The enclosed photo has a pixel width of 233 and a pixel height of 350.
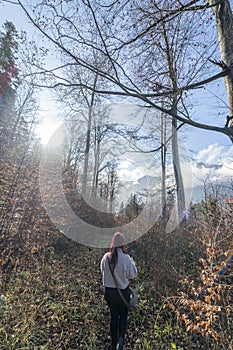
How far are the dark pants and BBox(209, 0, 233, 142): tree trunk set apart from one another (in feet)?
8.36

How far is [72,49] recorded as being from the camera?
9.38 feet

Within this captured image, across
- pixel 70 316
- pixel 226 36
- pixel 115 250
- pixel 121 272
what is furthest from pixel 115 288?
pixel 226 36

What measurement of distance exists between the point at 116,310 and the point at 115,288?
0.31 meters

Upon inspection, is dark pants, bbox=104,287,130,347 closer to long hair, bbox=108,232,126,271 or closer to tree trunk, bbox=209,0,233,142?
long hair, bbox=108,232,126,271

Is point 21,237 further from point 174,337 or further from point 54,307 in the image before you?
point 174,337

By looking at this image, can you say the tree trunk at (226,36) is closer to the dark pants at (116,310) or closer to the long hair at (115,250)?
the long hair at (115,250)

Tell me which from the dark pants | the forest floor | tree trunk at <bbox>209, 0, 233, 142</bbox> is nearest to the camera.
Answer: tree trunk at <bbox>209, 0, 233, 142</bbox>

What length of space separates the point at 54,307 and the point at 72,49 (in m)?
4.27

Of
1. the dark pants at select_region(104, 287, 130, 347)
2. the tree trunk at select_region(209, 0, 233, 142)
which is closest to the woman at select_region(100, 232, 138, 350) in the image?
the dark pants at select_region(104, 287, 130, 347)

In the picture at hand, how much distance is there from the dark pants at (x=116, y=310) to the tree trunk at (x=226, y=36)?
255 cm

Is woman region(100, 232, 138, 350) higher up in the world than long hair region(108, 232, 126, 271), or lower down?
lower down

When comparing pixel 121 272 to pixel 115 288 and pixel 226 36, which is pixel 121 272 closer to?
pixel 115 288

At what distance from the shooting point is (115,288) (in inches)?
103

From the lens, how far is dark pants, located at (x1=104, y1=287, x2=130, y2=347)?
102 inches
